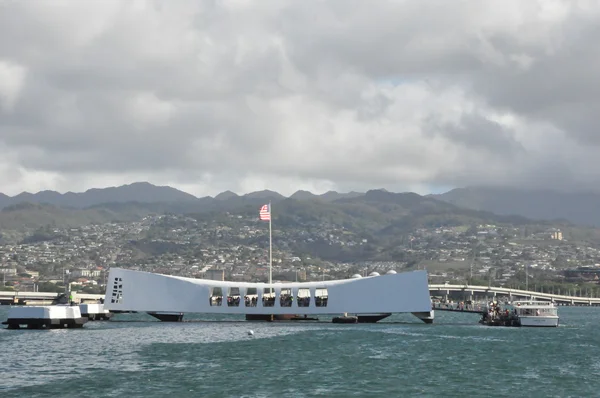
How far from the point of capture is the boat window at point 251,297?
102750 millimetres

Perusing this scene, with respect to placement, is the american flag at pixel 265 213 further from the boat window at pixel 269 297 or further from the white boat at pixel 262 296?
the boat window at pixel 269 297

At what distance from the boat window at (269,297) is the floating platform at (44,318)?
1976 centimetres

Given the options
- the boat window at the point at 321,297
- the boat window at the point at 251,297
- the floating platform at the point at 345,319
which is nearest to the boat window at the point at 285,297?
the boat window at the point at 321,297

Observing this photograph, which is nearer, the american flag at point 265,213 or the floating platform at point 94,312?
the floating platform at point 94,312

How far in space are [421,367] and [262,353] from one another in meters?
12.5

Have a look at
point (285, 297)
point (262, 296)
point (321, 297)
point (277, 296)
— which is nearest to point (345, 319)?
point (321, 297)

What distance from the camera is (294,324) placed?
96625mm

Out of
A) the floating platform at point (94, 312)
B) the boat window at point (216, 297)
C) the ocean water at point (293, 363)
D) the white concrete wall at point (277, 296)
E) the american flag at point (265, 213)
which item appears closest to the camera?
the ocean water at point (293, 363)

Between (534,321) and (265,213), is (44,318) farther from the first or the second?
(534,321)

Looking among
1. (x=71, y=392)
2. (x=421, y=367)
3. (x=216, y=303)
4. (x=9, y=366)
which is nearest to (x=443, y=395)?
(x=421, y=367)

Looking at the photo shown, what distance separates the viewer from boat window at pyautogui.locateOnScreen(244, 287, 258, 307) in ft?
337

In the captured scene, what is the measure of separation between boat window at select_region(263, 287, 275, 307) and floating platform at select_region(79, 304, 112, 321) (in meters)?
18.4

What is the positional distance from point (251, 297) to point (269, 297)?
209 centimetres

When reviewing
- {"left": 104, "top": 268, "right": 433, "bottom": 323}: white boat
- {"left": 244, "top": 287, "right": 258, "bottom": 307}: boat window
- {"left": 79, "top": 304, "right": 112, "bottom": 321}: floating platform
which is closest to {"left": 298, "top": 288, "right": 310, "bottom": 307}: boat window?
{"left": 104, "top": 268, "right": 433, "bottom": 323}: white boat
